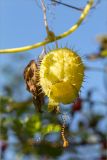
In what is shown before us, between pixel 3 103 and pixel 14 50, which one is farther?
pixel 3 103

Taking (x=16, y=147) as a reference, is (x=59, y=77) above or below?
above

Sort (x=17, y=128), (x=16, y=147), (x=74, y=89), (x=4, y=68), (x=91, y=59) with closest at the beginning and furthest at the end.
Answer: (x=74, y=89) < (x=17, y=128) < (x=16, y=147) < (x=91, y=59) < (x=4, y=68)

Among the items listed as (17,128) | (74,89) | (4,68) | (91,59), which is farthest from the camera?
(4,68)

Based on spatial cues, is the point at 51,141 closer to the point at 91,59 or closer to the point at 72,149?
the point at 72,149

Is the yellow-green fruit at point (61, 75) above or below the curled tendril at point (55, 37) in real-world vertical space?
below

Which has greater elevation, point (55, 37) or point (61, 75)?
point (55, 37)

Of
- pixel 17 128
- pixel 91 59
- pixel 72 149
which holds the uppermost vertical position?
pixel 91 59

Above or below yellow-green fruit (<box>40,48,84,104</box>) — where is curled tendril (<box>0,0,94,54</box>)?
above

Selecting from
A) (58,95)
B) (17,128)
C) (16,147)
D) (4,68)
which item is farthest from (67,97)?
(4,68)
